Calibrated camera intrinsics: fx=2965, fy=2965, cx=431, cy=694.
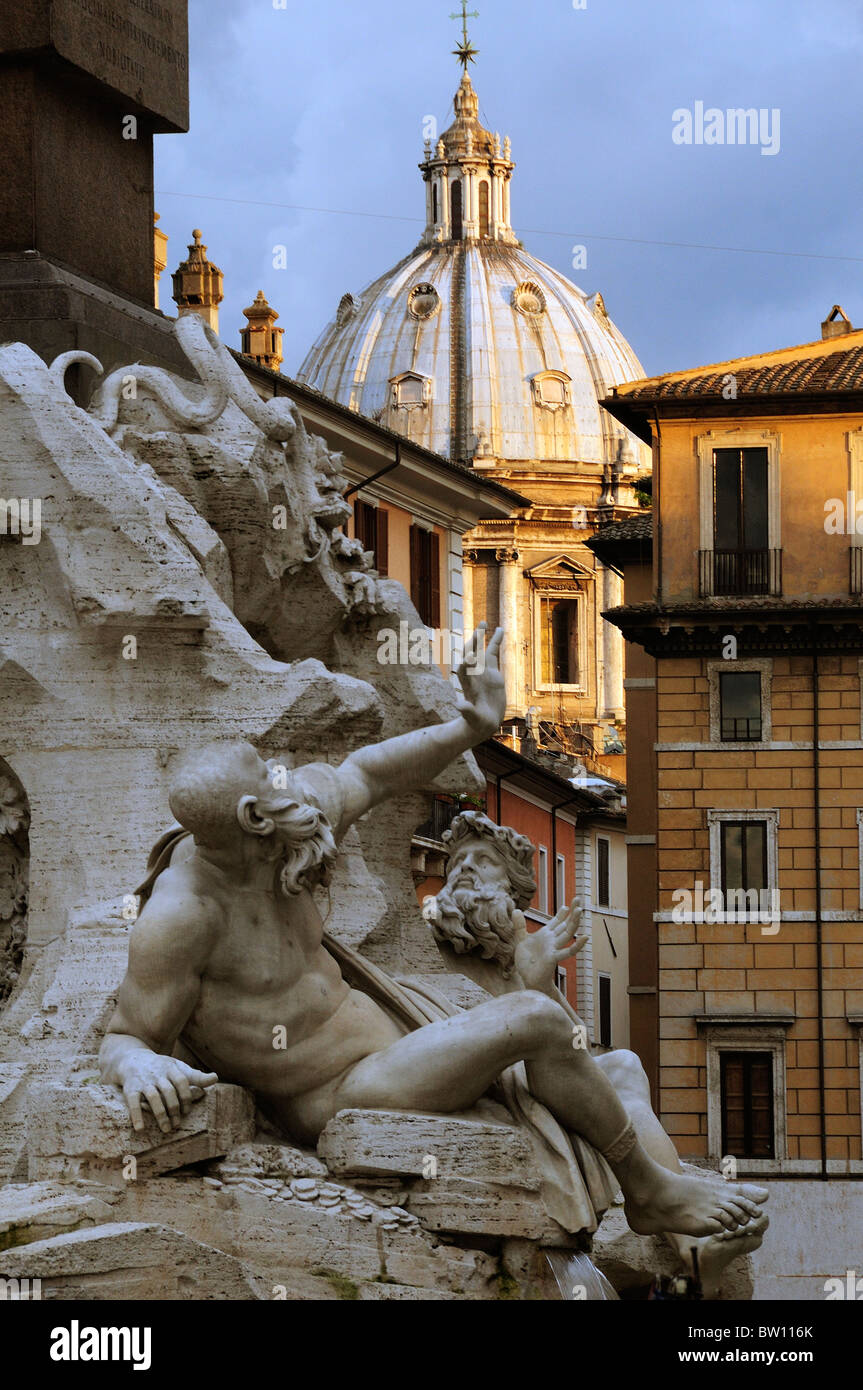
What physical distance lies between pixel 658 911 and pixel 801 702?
315 cm

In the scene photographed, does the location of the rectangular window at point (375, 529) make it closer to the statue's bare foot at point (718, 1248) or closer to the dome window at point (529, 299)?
the statue's bare foot at point (718, 1248)

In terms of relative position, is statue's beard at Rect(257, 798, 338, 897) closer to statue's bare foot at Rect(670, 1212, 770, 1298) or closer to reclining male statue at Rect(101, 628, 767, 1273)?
reclining male statue at Rect(101, 628, 767, 1273)

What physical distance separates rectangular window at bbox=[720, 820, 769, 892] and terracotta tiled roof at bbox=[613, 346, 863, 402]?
17.8 ft

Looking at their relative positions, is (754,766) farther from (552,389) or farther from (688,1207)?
(552,389)

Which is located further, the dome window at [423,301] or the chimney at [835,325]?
the dome window at [423,301]

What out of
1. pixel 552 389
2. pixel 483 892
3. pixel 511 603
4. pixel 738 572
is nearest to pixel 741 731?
pixel 738 572

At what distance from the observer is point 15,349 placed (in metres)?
10.5

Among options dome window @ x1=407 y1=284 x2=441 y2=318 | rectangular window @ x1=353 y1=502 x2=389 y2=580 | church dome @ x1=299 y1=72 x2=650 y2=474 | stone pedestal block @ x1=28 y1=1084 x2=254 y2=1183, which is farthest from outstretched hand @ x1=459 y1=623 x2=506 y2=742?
dome window @ x1=407 y1=284 x2=441 y2=318

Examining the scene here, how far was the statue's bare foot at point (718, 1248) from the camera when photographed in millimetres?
9922

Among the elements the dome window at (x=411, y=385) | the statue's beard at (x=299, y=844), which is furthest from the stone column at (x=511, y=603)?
the statue's beard at (x=299, y=844)

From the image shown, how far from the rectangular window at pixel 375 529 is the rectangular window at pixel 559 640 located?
4405 cm

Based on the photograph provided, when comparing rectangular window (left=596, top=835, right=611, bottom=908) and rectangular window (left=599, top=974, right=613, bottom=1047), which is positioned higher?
rectangular window (left=596, top=835, right=611, bottom=908)

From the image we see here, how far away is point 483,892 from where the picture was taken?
1111 cm

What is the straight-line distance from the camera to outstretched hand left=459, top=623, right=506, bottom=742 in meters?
9.41
